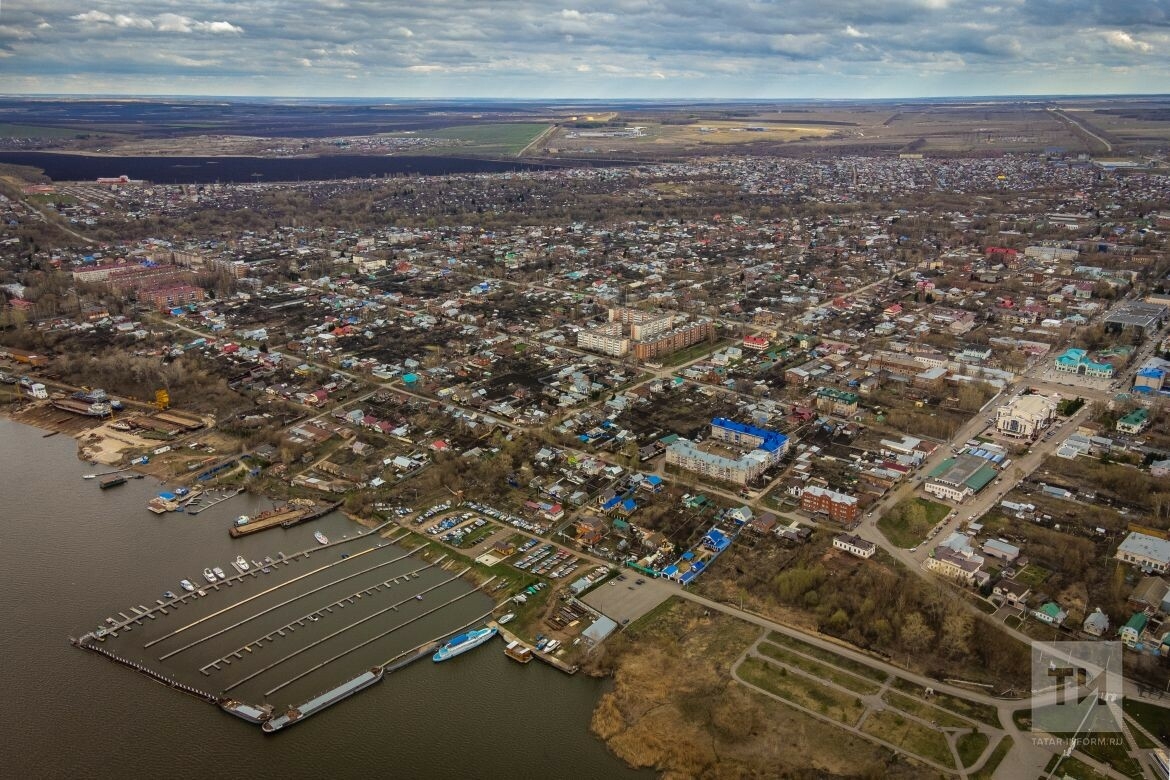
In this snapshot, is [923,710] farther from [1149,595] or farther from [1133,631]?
[1149,595]

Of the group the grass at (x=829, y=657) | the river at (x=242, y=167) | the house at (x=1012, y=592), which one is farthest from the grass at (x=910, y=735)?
the river at (x=242, y=167)

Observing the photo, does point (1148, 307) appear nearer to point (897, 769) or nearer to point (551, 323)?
point (551, 323)

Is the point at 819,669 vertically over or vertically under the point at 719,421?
under

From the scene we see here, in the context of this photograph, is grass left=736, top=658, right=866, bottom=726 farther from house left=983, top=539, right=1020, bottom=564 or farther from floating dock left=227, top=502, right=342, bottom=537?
floating dock left=227, top=502, right=342, bottom=537

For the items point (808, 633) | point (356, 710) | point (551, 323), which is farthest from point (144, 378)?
point (808, 633)

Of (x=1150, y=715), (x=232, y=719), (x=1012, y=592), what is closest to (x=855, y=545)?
(x=1012, y=592)

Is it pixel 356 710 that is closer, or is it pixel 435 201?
pixel 356 710

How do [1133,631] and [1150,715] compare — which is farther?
[1133,631]
